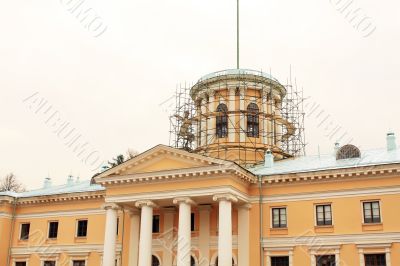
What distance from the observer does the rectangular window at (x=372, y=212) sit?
1052 inches

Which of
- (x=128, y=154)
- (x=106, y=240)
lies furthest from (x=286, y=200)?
(x=128, y=154)

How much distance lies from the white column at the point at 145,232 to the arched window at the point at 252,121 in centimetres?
1076

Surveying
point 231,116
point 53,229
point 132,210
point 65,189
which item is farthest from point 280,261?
point 65,189

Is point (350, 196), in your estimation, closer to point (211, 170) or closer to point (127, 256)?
point (211, 170)

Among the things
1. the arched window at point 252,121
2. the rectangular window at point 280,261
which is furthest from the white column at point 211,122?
the rectangular window at point 280,261

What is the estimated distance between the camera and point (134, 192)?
30.2 metres

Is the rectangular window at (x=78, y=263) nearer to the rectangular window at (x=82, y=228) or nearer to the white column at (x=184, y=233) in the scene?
the rectangular window at (x=82, y=228)

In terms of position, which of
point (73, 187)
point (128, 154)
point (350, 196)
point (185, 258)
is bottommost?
point (185, 258)

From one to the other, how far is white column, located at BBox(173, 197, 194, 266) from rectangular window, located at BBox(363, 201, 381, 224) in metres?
9.46

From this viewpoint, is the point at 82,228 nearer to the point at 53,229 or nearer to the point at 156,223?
the point at 53,229

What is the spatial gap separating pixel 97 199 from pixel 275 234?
1285 cm

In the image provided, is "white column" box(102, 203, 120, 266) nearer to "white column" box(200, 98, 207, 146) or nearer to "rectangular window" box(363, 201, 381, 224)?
"white column" box(200, 98, 207, 146)

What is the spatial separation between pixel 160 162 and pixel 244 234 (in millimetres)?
6427

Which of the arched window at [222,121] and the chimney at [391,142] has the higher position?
the arched window at [222,121]
